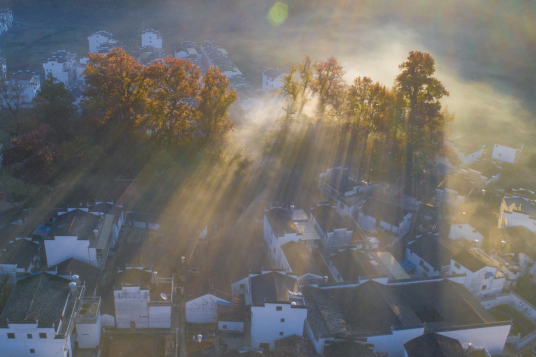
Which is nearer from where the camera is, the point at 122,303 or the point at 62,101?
the point at 122,303

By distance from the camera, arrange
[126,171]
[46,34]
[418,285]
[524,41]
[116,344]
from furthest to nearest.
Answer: [524,41]
[46,34]
[126,171]
[418,285]
[116,344]

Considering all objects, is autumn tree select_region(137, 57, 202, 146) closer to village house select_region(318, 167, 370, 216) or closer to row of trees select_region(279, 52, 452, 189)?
row of trees select_region(279, 52, 452, 189)

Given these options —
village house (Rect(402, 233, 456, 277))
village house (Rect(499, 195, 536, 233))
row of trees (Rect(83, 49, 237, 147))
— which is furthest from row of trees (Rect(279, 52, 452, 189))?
row of trees (Rect(83, 49, 237, 147))

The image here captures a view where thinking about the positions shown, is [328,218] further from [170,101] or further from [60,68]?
[60,68]

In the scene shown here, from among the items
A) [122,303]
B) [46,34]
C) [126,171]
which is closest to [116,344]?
[122,303]

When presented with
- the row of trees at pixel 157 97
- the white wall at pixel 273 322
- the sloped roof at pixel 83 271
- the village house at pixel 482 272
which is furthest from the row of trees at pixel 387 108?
the sloped roof at pixel 83 271

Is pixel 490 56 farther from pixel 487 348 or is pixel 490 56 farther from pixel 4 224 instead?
pixel 4 224
